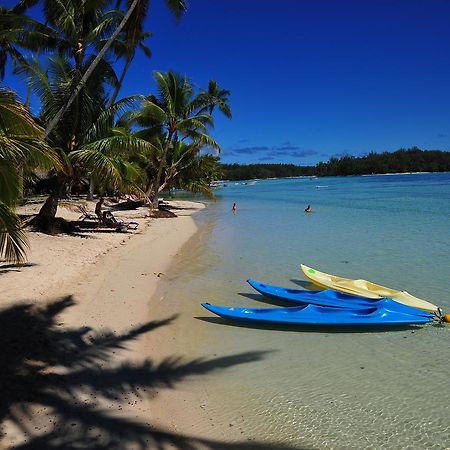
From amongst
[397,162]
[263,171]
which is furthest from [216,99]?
[263,171]

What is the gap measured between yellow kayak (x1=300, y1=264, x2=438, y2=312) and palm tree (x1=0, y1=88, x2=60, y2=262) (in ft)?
17.2

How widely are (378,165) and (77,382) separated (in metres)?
122

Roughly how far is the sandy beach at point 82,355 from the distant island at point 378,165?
87973 mm

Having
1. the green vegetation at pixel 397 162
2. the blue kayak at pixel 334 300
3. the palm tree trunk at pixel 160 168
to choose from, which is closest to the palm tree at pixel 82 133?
the blue kayak at pixel 334 300

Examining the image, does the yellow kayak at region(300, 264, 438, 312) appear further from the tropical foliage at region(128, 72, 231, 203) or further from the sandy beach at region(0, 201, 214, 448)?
the tropical foliage at region(128, 72, 231, 203)

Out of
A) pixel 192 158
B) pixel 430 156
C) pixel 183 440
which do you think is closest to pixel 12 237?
pixel 183 440

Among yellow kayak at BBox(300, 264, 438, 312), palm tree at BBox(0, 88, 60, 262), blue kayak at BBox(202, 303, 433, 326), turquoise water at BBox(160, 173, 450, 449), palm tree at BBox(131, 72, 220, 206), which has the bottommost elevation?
turquoise water at BBox(160, 173, 450, 449)

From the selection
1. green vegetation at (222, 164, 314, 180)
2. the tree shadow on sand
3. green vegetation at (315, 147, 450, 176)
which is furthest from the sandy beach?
green vegetation at (222, 164, 314, 180)

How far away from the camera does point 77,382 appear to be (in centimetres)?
409

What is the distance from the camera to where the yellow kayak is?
6441 mm

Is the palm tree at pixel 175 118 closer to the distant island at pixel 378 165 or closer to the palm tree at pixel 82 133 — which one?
the palm tree at pixel 82 133

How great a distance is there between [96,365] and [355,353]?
3.04 metres

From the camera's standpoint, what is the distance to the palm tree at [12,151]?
4211 millimetres

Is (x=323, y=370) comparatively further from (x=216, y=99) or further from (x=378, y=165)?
(x=378, y=165)
